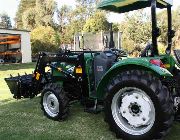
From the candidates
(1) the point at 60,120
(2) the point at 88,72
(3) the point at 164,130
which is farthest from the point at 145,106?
(1) the point at 60,120

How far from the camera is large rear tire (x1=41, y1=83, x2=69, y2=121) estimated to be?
616 cm

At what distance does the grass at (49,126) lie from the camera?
17.6 feet

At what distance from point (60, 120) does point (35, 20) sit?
1903 inches

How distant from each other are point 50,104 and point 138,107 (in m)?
2.10

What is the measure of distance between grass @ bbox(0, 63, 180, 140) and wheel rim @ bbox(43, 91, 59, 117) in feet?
0.54

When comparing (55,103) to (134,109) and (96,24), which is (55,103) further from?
(96,24)

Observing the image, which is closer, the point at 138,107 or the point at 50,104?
the point at 138,107

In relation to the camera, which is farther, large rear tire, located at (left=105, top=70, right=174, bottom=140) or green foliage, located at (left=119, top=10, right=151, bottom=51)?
green foliage, located at (left=119, top=10, right=151, bottom=51)

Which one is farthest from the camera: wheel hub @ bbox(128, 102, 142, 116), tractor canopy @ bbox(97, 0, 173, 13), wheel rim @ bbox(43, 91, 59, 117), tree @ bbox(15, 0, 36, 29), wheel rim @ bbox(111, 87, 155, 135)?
tree @ bbox(15, 0, 36, 29)

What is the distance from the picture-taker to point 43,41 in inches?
1403

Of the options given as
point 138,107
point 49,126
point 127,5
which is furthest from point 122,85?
point 49,126

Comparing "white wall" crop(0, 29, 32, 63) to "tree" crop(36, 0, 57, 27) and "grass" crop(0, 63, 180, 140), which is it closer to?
"tree" crop(36, 0, 57, 27)

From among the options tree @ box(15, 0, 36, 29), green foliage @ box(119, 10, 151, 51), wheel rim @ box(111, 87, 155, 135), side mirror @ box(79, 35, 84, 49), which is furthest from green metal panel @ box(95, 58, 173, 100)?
tree @ box(15, 0, 36, 29)

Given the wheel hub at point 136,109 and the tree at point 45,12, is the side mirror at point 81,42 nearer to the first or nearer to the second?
the wheel hub at point 136,109
